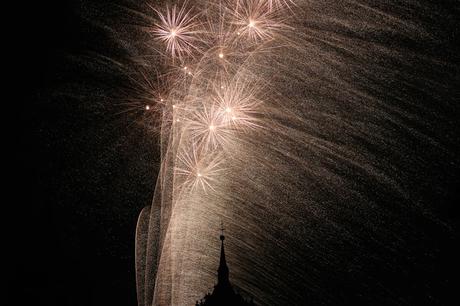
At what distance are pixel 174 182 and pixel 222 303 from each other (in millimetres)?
33759

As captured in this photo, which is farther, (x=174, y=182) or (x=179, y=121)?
(x=174, y=182)

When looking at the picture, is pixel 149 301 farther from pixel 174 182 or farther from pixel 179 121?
pixel 179 121

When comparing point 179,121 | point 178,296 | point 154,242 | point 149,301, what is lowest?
point 149,301

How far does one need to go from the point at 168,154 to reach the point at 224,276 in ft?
110

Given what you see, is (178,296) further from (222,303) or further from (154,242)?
(154,242)

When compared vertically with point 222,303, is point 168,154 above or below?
below

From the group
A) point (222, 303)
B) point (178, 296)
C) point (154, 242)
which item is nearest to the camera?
point (154, 242)

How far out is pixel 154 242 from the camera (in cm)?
1065

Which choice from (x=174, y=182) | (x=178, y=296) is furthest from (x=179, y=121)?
(x=178, y=296)

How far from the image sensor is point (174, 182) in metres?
9.98

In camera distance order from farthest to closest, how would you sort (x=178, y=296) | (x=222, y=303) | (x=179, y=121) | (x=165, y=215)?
(x=178, y=296) → (x=222, y=303) → (x=165, y=215) → (x=179, y=121)

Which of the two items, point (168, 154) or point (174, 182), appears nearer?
point (168, 154)

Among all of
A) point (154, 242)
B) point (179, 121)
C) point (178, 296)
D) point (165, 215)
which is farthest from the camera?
point (178, 296)

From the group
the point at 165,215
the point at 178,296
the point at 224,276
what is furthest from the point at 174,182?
the point at 178,296
